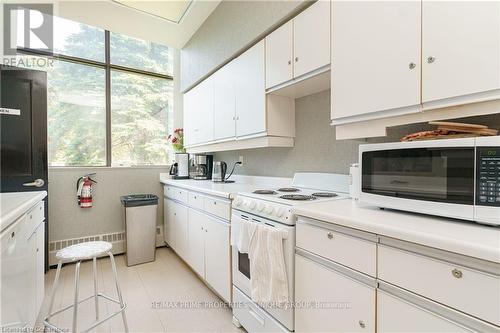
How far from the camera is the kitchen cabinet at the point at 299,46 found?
1.43m

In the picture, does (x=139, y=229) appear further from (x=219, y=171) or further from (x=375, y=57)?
(x=375, y=57)

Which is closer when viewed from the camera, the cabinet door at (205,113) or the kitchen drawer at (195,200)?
the kitchen drawer at (195,200)

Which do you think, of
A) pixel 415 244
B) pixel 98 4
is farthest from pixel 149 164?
pixel 415 244

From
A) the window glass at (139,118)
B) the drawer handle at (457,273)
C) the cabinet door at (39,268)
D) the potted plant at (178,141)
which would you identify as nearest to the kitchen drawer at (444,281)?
the drawer handle at (457,273)

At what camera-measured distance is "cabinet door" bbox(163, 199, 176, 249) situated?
9.89ft

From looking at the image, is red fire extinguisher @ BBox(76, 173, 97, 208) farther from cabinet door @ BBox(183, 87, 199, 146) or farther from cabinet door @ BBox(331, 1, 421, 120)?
cabinet door @ BBox(331, 1, 421, 120)

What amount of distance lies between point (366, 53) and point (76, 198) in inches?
133

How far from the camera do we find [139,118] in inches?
136

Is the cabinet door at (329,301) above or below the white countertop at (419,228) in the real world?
below

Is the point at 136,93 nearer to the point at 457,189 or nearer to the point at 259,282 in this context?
the point at 259,282

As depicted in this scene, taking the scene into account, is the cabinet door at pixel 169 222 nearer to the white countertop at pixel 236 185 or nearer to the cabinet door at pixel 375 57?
the white countertop at pixel 236 185

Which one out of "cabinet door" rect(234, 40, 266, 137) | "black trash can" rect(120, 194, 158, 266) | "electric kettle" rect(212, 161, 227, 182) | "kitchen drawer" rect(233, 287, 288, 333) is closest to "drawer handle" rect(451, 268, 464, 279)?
"kitchen drawer" rect(233, 287, 288, 333)

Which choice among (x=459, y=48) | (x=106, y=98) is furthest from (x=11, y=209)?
(x=106, y=98)

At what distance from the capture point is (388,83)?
114 centimetres
